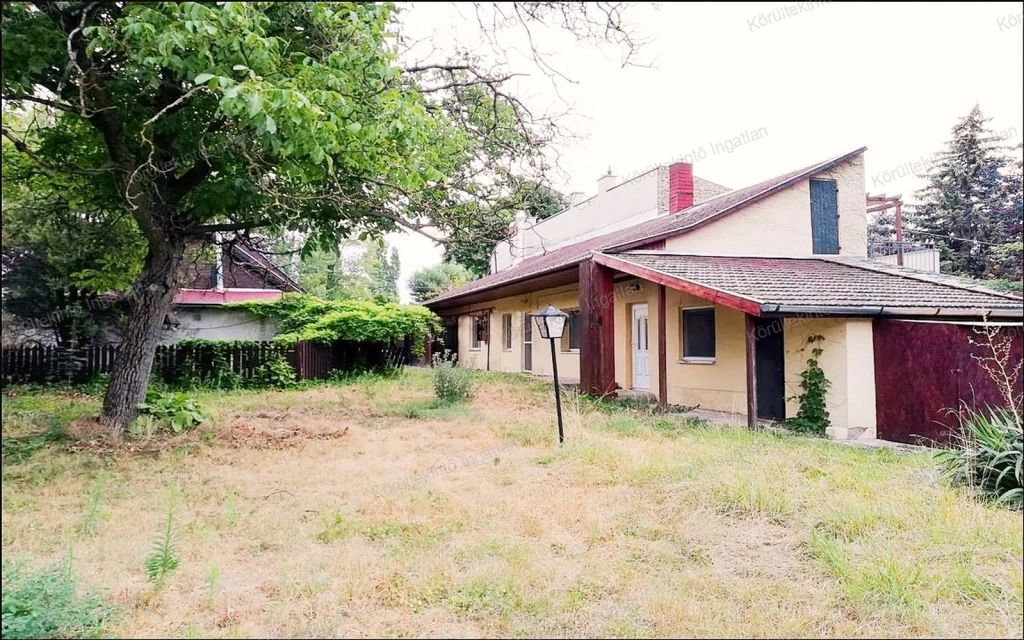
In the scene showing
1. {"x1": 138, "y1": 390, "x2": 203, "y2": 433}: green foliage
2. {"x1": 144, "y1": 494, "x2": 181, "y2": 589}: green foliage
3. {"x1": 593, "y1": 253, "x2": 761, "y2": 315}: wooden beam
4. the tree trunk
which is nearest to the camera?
{"x1": 144, "y1": 494, "x2": 181, "y2": 589}: green foliage

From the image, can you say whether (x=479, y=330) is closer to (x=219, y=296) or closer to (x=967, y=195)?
(x=219, y=296)

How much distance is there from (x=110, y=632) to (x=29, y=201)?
12529 mm

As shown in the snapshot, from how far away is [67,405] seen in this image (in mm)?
10742

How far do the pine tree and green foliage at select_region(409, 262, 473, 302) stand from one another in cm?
2547

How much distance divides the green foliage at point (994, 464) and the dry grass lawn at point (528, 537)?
24 centimetres

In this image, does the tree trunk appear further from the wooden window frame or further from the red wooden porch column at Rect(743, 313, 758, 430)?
the wooden window frame

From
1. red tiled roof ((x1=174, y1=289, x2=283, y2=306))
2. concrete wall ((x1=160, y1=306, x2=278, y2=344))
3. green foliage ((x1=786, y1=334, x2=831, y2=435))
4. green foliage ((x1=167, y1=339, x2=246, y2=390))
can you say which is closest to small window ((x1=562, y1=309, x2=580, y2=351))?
green foliage ((x1=786, y1=334, x2=831, y2=435))

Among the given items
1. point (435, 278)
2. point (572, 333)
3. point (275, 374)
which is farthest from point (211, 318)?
point (435, 278)

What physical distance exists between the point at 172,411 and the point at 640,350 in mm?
9731

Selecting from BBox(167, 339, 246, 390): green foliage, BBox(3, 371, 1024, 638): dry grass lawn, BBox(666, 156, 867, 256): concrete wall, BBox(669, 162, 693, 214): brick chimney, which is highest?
BBox(669, 162, 693, 214): brick chimney

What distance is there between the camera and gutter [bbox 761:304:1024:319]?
8.51 metres

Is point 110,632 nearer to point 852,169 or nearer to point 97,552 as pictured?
point 97,552

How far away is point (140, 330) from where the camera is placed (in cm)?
822

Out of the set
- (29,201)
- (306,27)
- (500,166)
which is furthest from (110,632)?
(29,201)
